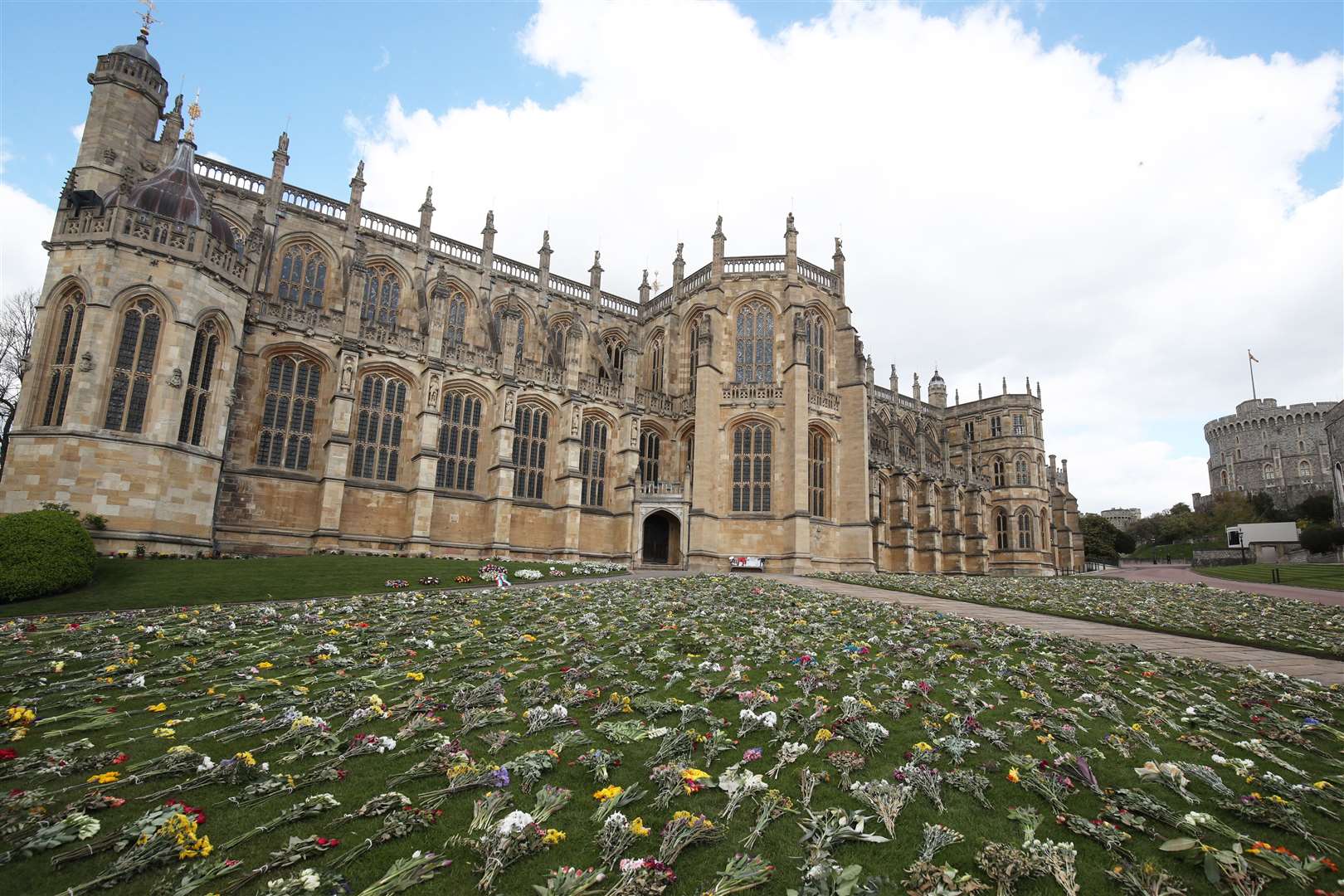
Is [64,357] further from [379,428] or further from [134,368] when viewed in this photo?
[379,428]

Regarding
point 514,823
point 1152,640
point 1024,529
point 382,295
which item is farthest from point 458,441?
point 1024,529

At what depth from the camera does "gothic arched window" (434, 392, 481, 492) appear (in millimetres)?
34281

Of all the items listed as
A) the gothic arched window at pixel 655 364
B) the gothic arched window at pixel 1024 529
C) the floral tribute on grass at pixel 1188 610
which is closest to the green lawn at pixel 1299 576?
the floral tribute on grass at pixel 1188 610

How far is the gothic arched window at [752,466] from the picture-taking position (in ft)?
125

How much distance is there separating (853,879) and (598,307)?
43.3 metres

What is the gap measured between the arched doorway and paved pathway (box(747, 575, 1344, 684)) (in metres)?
18.4

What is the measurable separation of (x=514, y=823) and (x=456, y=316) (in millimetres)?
38007

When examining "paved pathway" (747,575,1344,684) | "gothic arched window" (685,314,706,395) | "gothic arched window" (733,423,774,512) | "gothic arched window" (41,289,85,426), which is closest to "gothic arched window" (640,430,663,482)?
"gothic arched window" (685,314,706,395)

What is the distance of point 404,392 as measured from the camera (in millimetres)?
33531

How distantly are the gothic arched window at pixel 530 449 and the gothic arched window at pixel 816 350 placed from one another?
16708 mm

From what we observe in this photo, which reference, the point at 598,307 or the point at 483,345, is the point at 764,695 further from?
the point at 598,307

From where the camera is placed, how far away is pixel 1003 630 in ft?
43.5

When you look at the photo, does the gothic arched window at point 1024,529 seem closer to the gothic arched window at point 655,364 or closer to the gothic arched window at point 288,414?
the gothic arched window at point 655,364

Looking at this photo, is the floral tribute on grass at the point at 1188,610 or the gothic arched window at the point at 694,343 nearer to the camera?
the floral tribute on grass at the point at 1188,610
